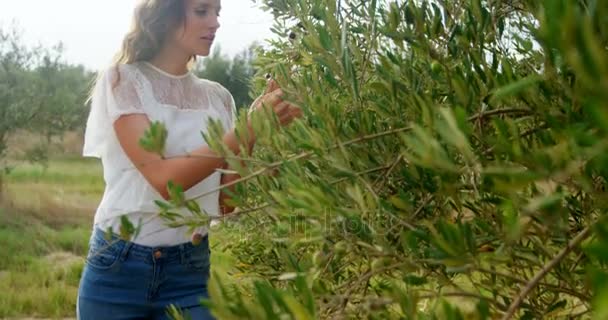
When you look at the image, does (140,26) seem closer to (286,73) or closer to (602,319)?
(286,73)

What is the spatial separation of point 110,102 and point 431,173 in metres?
1.12

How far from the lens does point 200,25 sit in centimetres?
187

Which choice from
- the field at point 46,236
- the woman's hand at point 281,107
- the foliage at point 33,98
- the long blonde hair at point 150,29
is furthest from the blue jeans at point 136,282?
the foliage at point 33,98

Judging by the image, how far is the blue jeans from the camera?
1.81 m

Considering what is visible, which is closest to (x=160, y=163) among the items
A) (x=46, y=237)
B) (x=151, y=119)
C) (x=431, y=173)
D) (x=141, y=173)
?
(x=141, y=173)

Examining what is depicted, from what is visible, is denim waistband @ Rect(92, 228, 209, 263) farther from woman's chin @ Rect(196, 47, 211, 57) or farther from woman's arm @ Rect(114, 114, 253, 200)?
woman's chin @ Rect(196, 47, 211, 57)

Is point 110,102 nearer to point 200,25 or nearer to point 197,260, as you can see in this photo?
point 200,25

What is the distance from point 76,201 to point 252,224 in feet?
36.7

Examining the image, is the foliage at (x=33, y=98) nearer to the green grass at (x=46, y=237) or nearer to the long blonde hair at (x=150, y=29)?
the green grass at (x=46, y=237)

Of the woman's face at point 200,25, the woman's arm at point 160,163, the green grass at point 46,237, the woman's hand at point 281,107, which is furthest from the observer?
the green grass at point 46,237

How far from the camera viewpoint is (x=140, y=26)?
1921 mm

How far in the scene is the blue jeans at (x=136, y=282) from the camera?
1.81m

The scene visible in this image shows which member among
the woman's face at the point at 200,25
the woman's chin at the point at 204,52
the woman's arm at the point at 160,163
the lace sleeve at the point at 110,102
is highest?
the woman's face at the point at 200,25

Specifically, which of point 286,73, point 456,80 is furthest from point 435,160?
point 286,73
